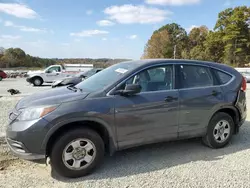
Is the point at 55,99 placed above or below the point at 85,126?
above

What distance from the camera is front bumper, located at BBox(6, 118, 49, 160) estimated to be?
3033mm

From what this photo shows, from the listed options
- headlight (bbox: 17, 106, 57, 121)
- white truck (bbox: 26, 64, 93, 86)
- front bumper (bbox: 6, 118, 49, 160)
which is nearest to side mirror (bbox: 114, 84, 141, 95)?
headlight (bbox: 17, 106, 57, 121)

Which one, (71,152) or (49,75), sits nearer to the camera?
(71,152)

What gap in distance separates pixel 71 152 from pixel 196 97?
2.25m

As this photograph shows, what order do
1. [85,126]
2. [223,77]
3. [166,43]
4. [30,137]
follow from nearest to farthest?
[30,137]
[85,126]
[223,77]
[166,43]

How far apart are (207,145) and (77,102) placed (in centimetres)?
263

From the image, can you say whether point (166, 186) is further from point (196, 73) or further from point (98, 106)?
point (196, 73)

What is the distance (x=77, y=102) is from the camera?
10.7 feet

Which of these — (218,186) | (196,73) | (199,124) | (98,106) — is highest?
(196,73)

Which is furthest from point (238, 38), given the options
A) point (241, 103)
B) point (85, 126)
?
point (85, 126)

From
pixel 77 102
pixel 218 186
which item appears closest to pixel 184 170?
pixel 218 186

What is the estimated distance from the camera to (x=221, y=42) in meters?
55.1

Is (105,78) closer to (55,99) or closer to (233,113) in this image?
(55,99)

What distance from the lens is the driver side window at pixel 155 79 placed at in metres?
3.75
